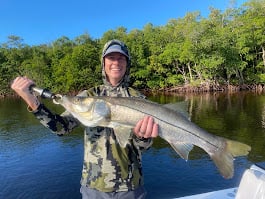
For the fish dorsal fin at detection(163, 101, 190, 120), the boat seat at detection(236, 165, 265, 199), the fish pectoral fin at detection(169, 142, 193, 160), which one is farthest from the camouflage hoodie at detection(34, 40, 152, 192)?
the boat seat at detection(236, 165, 265, 199)

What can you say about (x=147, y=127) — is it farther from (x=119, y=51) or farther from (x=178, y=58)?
(x=178, y=58)

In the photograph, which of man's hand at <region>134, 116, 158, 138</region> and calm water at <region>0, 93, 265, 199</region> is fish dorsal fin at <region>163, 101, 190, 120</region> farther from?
calm water at <region>0, 93, 265, 199</region>

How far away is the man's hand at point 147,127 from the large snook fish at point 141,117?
0.06m

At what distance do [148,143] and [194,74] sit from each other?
55.0 meters

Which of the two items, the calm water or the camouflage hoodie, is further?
the calm water

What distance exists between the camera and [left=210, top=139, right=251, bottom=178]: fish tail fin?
3.30m

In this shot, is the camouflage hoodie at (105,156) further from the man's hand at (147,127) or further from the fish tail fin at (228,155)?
the fish tail fin at (228,155)

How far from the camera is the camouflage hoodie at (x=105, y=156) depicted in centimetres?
345

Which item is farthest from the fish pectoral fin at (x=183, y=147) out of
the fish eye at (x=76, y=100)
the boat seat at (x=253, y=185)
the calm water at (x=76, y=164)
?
the calm water at (x=76, y=164)

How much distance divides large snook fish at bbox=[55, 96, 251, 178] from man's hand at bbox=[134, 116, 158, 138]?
57 millimetres

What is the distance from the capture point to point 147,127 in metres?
3.21

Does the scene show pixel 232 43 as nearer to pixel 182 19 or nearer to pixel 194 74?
pixel 194 74

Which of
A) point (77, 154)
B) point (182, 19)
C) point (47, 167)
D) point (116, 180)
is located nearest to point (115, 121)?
point (116, 180)

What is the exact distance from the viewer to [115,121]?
3.30 meters
